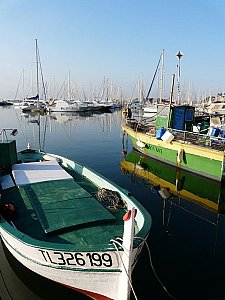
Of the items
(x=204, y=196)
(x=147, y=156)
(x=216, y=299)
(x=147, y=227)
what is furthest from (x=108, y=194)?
(x=147, y=156)

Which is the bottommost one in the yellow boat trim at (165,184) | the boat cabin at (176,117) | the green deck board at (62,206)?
the yellow boat trim at (165,184)

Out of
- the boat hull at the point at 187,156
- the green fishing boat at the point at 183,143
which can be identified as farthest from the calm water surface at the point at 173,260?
the green fishing boat at the point at 183,143

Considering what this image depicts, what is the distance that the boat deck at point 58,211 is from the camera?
6301 millimetres

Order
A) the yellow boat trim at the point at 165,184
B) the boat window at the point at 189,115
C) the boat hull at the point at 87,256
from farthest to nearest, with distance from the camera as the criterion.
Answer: the boat window at the point at 189,115 → the yellow boat trim at the point at 165,184 → the boat hull at the point at 87,256

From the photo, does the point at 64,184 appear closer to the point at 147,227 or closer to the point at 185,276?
the point at 147,227

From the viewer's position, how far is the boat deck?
6301 millimetres

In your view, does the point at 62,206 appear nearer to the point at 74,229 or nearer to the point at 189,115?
the point at 74,229

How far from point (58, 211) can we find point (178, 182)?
1020 centimetres

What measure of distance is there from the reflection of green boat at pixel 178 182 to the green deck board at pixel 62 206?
6456 millimetres

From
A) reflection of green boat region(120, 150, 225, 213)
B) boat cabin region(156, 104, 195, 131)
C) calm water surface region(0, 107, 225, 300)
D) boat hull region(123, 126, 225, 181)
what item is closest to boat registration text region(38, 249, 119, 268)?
calm water surface region(0, 107, 225, 300)

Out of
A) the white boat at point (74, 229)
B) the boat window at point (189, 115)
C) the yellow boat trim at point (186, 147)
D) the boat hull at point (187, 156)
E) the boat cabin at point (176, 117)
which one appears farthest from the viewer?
the boat window at point (189, 115)

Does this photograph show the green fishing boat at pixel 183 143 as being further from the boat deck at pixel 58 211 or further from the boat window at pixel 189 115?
the boat deck at pixel 58 211

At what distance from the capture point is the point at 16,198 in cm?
849

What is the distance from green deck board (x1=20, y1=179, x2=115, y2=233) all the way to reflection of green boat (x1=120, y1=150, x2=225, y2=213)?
646 cm
